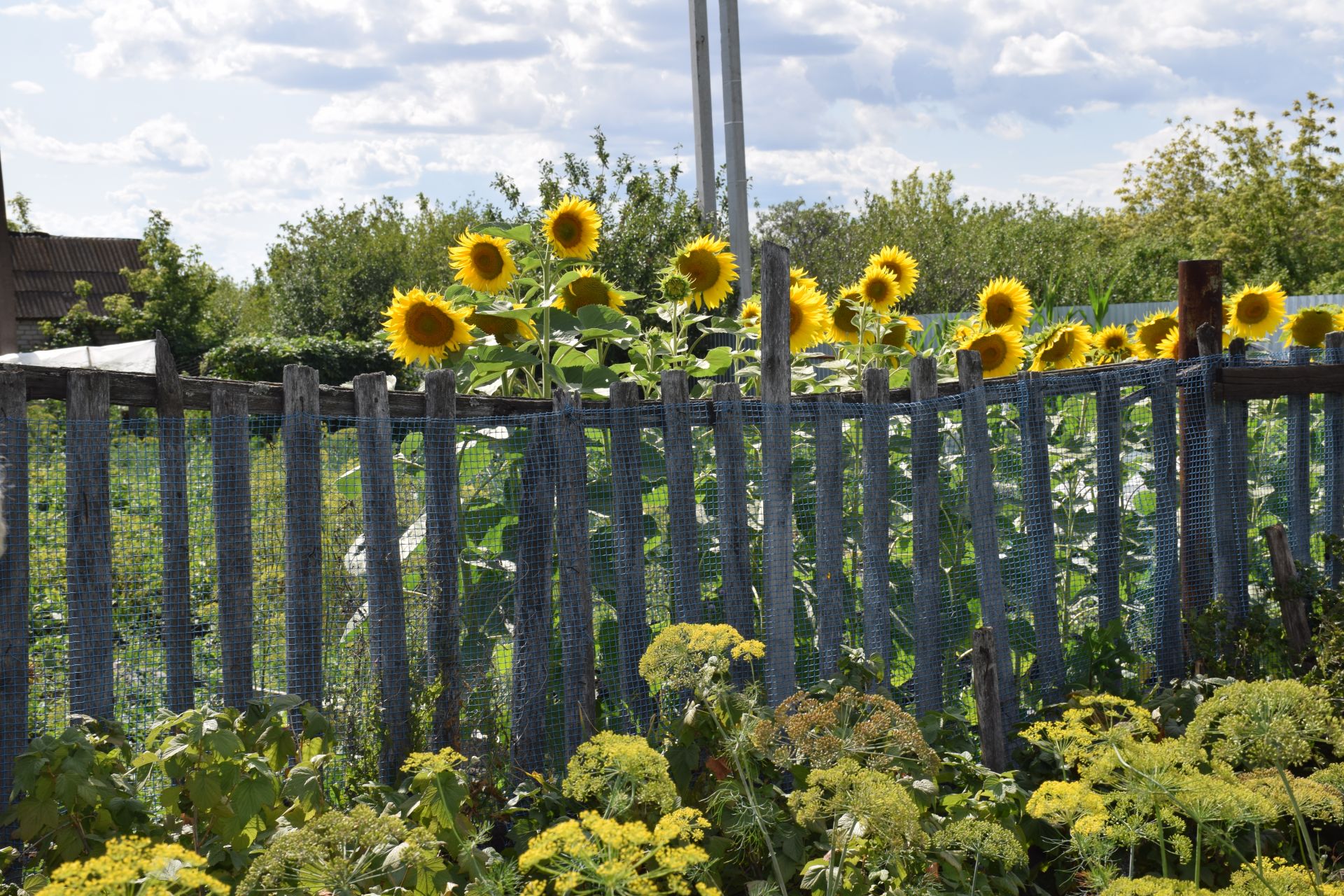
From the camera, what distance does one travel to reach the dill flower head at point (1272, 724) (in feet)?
7.95

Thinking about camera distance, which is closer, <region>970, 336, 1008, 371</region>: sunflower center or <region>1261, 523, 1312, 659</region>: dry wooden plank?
<region>1261, 523, 1312, 659</region>: dry wooden plank

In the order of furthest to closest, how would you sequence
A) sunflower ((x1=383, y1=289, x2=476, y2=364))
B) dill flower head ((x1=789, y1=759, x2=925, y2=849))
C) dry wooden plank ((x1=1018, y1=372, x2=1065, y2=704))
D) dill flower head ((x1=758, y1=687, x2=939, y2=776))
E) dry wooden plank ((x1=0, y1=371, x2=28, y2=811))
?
dry wooden plank ((x1=1018, y1=372, x2=1065, y2=704))
sunflower ((x1=383, y1=289, x2=476, y2=364))
dry wooden plank ((x1=0, y1=371, x2=28, y2=811))
dill flower head ((x1=758, y1=687, x2=939, y2=776))
dill flower head ((x1=789, y1=759, x2=925, y2=849))

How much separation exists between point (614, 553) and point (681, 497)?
11.5 inches

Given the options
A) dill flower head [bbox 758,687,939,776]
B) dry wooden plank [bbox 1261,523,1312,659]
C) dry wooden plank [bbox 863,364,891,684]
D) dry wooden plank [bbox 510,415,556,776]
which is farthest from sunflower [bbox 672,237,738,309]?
dry wooden plank [bbox 1261,523,1312,659]

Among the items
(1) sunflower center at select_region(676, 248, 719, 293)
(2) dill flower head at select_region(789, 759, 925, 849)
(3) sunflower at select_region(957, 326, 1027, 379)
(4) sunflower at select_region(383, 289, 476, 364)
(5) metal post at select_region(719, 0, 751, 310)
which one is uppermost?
(5) metal post at select_region(719, 0, 751, 310)

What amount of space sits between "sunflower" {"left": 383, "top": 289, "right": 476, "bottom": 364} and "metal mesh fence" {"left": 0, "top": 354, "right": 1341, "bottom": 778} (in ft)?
1.51

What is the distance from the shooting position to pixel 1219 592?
489 cm

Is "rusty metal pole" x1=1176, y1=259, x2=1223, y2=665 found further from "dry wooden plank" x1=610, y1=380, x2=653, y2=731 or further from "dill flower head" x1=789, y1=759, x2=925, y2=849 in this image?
"dill flower head" x1=789, y1=759, x2=925, y2=849

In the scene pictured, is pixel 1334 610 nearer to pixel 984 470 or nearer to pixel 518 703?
pixel 984 470

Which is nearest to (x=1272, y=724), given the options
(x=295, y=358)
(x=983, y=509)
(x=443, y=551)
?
(x=983, y=509)

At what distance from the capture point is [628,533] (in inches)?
147

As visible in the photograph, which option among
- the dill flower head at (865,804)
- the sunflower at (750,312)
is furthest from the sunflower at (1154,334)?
the dill flower head at (865,804)

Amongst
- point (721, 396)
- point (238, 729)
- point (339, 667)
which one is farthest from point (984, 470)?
point (238, 729)

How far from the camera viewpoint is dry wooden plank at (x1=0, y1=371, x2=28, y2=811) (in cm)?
302
